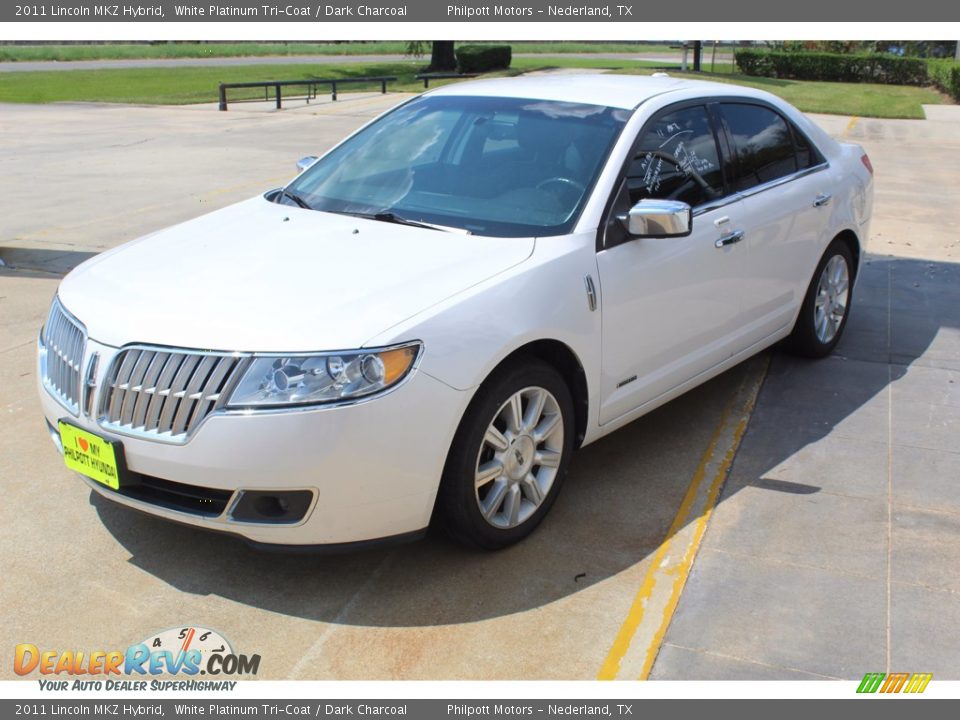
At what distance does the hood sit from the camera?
3371mm

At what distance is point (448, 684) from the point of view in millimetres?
3197

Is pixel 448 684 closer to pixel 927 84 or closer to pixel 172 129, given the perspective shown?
pixel 172 129

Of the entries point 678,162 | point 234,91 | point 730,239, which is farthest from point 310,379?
point 234,91

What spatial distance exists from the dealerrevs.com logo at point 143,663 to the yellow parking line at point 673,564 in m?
1.22

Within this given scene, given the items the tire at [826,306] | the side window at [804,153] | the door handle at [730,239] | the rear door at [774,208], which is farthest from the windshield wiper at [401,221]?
the tire at [826,306]

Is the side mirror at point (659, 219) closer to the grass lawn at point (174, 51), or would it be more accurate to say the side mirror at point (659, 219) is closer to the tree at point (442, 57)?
the tree at point (442, 57)

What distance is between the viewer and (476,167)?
4508 millimetres

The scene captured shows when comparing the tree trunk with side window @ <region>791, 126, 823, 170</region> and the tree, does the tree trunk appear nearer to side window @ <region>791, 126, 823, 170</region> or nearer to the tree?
the tree

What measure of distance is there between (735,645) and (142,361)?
87.9 inches

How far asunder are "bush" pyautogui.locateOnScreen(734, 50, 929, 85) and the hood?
121ft

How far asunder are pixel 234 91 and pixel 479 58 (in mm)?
12057

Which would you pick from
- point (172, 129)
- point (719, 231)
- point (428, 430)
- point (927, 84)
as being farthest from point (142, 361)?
point (927, 84)

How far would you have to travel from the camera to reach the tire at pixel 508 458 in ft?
11.8
